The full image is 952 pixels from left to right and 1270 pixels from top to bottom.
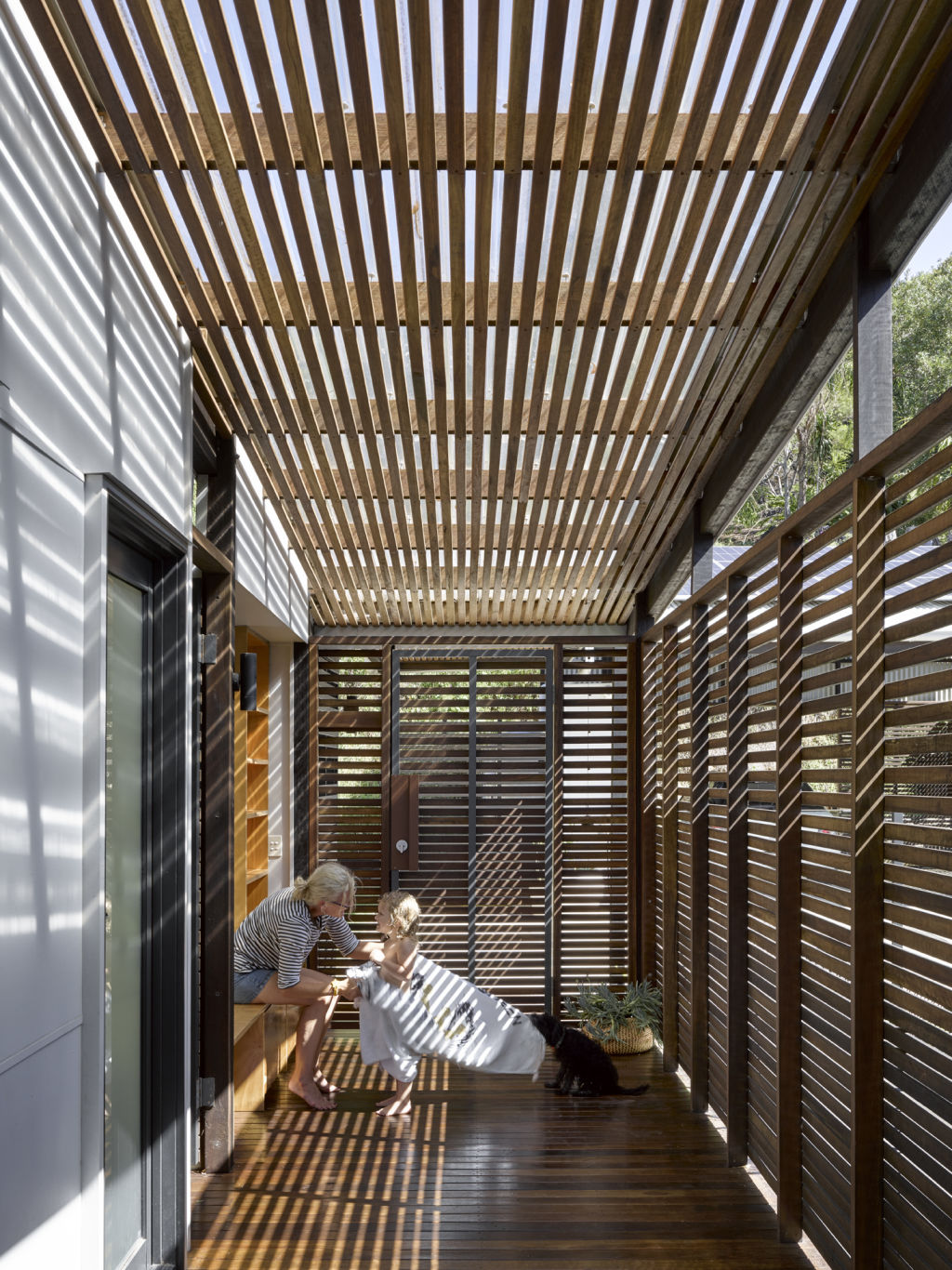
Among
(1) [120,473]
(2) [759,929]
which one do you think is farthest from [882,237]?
(2) [759,929]

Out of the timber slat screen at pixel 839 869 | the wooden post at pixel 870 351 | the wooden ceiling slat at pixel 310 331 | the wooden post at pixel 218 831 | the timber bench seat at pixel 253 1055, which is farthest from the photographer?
the timber bench seat at pixel 253 1055

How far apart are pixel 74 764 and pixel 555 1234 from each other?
2.47 m

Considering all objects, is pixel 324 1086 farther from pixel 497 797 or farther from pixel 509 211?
pixel 509 211

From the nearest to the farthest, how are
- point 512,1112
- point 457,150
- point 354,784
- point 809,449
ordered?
point 457,150
point 512,1112
point 354,784
point 809,449

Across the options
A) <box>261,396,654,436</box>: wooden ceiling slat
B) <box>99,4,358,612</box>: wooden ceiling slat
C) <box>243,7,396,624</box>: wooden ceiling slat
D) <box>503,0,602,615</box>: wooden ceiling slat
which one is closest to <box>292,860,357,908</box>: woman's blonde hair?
<box>243,7,396,624</box>: wooden ceiling slat

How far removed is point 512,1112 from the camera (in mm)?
5203

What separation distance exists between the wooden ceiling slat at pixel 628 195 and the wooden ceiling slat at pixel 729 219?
0.14m

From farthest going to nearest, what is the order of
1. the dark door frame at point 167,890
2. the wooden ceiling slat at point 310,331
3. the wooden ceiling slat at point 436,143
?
1. the dark door frame at point 167,890
2. the wooden ceiling slat at point 436,143
3. the wooden ceiling slat at point 310,331

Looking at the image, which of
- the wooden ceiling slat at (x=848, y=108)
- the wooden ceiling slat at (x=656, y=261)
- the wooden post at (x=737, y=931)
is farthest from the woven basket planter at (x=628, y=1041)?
the wooden ceiling slat at (x=848, y=108)

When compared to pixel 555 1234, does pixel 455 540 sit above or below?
above

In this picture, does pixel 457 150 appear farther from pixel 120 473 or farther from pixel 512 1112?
pixel 512 1112

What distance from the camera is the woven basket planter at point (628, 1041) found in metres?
6.23

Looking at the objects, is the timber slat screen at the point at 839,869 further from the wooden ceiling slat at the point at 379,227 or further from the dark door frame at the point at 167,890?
the dark door frame at the point at 167,890

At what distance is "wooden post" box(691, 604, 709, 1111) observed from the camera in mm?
5184
